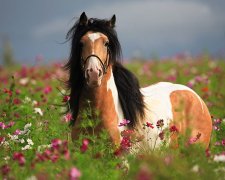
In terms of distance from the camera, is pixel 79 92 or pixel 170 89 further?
pixel 170 89

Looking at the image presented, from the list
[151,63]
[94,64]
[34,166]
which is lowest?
[151,63]

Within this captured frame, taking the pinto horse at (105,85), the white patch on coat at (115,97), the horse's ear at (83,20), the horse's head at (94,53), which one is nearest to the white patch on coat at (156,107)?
the pinto horse at (105,85)

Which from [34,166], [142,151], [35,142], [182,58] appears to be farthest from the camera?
[182,58]

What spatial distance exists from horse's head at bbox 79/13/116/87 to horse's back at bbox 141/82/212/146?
1.04 metres

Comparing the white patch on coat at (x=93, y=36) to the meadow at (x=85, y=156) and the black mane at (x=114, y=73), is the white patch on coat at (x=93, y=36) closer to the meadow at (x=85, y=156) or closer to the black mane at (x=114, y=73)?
the black mane at (x=114, y=73)

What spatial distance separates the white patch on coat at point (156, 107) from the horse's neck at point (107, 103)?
0.37 meters

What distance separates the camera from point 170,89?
7.69 metres

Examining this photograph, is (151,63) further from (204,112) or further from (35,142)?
(35,142)

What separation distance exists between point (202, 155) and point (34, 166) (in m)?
1.33

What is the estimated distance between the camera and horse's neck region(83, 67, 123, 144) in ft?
20.9

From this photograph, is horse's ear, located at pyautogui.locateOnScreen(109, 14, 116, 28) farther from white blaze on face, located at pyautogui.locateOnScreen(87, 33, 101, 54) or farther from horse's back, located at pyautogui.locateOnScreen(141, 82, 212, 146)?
horse's back, located at pyautogui.locateOnScreen(141, 82, 212, 146)

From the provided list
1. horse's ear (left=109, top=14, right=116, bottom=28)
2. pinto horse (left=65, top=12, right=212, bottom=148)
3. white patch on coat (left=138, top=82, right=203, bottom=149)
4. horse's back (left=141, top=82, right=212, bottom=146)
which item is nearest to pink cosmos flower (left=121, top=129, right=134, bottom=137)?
pinto horse (left=65, top=12, right=212, bottom=148)

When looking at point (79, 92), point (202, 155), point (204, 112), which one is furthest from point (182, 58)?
point (202, 155)

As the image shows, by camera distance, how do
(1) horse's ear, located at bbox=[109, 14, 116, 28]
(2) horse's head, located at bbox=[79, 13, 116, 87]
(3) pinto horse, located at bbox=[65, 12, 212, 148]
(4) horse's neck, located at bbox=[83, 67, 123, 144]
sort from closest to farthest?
(2) horse's head, located at bbox=[79, 13, 116, 87] < (3) pinto horse, located at bbox=[65, 12, 212, 148] < (4) horse's neck, located at bbox=[83, 67, 123, 144] < (1) horse's ear, located at bbox=[109, 14, 116, 28]
